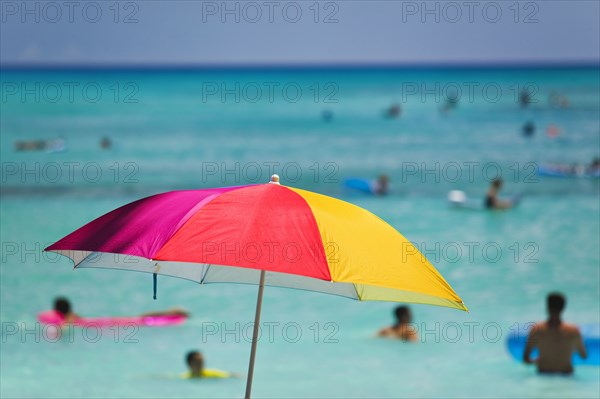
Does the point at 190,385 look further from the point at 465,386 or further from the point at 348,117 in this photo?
the point at 348,117

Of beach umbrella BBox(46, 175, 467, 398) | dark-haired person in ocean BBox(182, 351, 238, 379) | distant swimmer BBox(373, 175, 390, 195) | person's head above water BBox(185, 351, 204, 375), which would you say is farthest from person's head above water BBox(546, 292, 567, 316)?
distant swimmer BBox(373, 175, 390, 195)

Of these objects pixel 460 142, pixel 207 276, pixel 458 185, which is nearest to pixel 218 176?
pixel 458 185

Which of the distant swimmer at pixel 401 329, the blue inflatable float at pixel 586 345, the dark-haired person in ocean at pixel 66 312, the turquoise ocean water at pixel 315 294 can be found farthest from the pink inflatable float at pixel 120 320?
the blue inflatable float at pixel 586 345

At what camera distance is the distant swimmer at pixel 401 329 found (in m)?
12.0

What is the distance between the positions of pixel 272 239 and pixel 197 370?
680 cm

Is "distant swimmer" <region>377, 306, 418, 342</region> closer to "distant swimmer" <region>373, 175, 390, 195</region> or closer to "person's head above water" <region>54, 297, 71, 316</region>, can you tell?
"person's head above water" <region>54, 297, 71, 316</region>

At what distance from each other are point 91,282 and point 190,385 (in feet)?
15.6

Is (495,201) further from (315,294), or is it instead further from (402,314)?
(402,314)

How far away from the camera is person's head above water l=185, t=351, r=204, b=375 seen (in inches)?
416

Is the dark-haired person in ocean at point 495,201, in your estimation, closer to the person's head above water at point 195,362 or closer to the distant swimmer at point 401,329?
the distant swimmer at point 401,329

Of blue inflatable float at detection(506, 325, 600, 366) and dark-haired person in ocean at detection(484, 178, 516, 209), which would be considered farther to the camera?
dark-haired person in ocean at detection(484, 178, 516, 209)

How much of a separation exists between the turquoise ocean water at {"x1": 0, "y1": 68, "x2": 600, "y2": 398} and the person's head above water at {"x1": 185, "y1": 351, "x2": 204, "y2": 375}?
0.16 m

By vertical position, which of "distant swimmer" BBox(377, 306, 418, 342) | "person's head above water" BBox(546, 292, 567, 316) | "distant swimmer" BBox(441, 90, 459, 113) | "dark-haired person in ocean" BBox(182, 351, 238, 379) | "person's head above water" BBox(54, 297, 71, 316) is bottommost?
"dark-haired person in ocean" BBox(182, 351, 238, 379)

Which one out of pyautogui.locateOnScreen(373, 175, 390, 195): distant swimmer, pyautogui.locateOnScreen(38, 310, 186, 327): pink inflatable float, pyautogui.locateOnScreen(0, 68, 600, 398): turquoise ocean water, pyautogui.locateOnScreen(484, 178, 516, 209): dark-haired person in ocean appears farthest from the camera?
pyautogui.locateOnScreen(373, 175, 390, 195): distant swimmer
